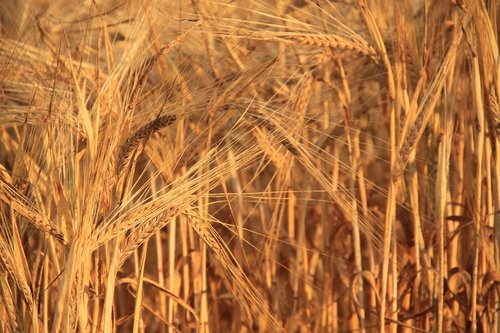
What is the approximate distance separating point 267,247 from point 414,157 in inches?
16.8

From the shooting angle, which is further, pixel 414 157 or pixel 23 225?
pixel 414 157

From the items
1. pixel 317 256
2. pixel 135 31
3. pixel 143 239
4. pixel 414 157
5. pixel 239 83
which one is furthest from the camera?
pixel 317 256

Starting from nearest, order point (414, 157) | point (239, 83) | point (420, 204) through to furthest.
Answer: point (239, 83), point (414, 157), point (420, 204)

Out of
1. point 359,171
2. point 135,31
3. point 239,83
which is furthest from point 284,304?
point 135,31

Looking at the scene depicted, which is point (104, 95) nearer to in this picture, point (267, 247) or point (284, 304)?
point (267, 247)

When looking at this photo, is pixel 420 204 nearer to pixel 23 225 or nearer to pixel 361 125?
pixel 361 125

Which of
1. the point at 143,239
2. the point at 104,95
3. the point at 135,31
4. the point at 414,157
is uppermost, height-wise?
the point at 135,31

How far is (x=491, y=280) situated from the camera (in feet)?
5.47

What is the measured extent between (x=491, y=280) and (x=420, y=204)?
0.73 feet

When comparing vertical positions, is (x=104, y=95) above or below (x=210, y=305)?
above

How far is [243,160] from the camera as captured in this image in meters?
1.38

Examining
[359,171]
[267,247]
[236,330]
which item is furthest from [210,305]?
[359,171]

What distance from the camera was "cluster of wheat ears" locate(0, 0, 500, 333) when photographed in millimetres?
1264

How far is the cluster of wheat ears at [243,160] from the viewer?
126 cm
